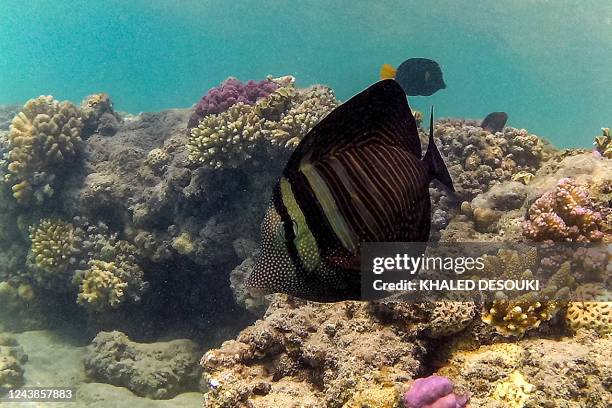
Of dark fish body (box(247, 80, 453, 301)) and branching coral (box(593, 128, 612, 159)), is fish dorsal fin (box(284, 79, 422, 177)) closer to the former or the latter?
dark fish body (box(247, 80, 453, 301))

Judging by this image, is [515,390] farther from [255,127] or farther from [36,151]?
[36,151]

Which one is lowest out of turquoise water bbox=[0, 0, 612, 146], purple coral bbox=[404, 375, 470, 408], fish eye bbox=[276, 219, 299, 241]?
purple coral bbox=[404, 375, 470, 408]

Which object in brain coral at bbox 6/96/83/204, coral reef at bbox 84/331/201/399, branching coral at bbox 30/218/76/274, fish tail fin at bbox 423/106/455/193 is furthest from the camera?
brain coral at bbox 6/96/83/204

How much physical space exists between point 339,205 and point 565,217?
4.34m

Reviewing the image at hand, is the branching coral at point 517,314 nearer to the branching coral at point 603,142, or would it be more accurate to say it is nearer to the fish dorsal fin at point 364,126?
the fish dorsal fin at point 364,126

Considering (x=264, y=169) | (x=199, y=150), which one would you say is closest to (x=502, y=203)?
(x=264, y=169)

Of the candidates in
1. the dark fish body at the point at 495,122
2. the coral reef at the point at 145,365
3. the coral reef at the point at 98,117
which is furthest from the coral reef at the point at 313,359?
the coral reef at the point at 98,117

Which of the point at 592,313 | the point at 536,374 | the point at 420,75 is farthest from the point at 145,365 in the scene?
the point at 420,75

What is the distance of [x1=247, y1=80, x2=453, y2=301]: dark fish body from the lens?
3.24 feet

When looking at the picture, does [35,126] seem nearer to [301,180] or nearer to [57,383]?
[57,383]

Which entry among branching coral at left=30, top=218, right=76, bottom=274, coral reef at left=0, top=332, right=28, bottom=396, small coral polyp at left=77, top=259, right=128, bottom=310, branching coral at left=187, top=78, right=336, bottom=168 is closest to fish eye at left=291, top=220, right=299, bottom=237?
branching coral at left=187, top=78, right=336, bottom=168

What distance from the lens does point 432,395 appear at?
2.82 metres

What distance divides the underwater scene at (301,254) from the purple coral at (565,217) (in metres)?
0.02

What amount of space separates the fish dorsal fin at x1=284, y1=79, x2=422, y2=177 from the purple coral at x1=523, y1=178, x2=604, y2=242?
12.6 feet
